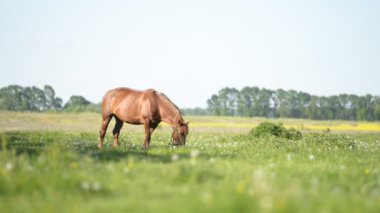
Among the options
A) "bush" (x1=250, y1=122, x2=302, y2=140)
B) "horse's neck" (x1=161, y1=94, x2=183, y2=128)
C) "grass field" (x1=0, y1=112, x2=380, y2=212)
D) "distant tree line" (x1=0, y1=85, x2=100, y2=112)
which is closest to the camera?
"grass field" (x1=0, y1=112, x2=380, y2=212)

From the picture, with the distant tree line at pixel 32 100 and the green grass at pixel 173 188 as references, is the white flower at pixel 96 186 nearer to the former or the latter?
the green grass at pixel 173 188

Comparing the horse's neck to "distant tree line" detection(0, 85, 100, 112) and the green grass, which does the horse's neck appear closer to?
the green grass

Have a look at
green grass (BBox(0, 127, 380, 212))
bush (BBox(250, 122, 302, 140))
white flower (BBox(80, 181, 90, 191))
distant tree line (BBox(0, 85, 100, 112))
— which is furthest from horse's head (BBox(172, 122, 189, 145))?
distant tree line (BBox(0, 85, 100, 112))

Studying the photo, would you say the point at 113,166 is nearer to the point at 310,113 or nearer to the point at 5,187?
the point at 5,187

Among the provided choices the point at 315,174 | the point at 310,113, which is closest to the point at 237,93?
the point at 310,113

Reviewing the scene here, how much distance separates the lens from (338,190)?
7141mm

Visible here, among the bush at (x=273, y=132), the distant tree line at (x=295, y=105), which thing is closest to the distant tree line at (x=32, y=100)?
the distant tree line at (x=295, y=105)

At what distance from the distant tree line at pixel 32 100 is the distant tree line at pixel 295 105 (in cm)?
5309

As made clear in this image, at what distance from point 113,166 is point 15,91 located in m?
146

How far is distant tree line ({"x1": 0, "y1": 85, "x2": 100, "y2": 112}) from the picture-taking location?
14050cm

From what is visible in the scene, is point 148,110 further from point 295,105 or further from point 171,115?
point 295,105

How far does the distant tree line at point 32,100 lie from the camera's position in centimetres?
14050

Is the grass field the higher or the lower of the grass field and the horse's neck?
the lower

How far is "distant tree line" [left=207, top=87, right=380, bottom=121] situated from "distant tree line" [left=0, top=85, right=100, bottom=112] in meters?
53.1
